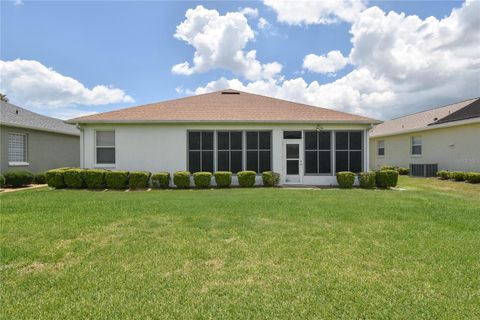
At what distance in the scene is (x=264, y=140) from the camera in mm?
14000

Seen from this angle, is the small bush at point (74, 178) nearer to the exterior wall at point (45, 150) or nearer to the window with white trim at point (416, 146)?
the exterior wall at point (45, 150)

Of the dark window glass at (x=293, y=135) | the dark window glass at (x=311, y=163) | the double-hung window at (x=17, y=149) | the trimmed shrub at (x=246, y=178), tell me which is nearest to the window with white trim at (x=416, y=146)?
the dark window glass at (x=311, y=163)

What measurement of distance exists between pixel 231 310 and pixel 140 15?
12.0 m

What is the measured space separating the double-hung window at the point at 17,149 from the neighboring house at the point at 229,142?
487 centimetres

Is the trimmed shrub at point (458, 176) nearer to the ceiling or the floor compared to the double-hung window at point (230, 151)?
nearer to the floor

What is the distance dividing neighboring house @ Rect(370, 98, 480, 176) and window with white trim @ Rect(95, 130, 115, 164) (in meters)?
19.3

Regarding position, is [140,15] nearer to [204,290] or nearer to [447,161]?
[204,290]

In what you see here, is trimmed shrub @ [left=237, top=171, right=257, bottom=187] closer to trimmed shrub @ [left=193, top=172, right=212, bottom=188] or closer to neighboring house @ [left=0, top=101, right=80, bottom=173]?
trimmed shrub @ [left=193, top=172, right=212, bottom=188]

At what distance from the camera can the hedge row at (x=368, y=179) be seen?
1319cm

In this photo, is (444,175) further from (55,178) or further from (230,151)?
(55,178)

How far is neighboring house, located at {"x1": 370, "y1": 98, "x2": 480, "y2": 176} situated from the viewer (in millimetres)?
15859

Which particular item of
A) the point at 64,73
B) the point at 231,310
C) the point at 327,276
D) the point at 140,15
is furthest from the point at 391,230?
the point at 64,73

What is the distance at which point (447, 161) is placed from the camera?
1734 cm

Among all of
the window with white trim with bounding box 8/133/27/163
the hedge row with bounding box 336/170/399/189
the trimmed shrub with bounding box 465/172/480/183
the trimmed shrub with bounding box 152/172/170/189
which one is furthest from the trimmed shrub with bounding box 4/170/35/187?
the trimmed shrub with bounding box 465/172/480/183
